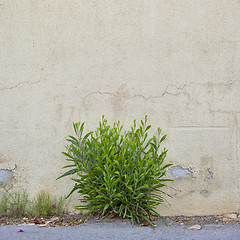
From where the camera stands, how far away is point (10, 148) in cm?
361

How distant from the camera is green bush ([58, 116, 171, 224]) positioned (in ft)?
10.2

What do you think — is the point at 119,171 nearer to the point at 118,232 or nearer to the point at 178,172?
the point at 118,232

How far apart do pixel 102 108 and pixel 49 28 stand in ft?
3.24

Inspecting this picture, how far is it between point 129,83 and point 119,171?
36.2 inches

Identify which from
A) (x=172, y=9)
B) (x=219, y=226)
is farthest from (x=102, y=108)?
(x=219, y=226)

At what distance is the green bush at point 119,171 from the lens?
10.2 feet

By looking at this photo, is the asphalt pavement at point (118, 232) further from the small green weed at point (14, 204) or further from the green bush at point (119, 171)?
the small green weed at point (14, 204)

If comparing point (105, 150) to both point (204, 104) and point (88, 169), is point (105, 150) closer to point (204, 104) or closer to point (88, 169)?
point (88, 169)

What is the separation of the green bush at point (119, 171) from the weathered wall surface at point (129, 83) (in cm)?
20

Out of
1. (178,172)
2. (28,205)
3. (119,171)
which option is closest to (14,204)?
(28,205)

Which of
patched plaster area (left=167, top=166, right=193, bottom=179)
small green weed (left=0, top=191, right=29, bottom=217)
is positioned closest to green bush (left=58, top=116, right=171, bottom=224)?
patched plaster area (left=167, top=166, right=193, bottom=179)

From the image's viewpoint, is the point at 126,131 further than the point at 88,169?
Yes

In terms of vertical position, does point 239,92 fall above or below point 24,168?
above

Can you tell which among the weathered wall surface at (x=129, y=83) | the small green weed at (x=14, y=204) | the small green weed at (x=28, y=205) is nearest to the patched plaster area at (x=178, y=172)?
the weathered wall surface at (x=129, y=83)
